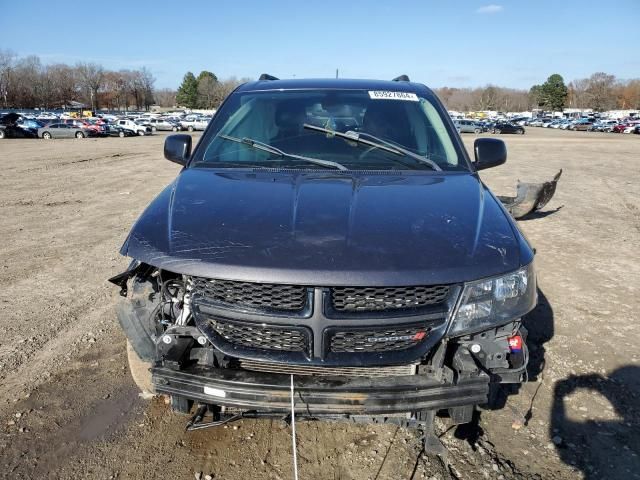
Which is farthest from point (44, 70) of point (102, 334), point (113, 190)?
point (102, 334)

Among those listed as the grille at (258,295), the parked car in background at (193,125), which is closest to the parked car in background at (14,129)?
the parked car in background at (193,125)

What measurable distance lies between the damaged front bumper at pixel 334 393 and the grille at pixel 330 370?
30 mm

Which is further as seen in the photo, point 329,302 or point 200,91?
point 200,91

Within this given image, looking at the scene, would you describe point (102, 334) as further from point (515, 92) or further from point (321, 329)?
point (515, 92)

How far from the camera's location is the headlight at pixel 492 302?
2.33 metres

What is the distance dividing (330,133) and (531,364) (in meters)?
2.29

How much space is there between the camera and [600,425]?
317cm

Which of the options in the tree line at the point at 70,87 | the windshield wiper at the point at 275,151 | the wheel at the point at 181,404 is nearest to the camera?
the wheel at the point at 181,404

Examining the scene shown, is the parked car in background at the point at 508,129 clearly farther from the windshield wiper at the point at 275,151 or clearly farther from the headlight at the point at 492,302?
the headlight at the point at 492,302

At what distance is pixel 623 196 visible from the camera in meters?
12.1

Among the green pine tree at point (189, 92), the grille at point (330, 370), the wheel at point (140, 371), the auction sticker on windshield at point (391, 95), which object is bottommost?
the wheel at point (140, 371)

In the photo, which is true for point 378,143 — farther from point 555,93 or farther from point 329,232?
point 555,93

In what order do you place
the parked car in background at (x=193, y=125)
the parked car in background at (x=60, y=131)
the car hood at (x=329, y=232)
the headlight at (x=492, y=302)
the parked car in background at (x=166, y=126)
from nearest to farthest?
1. the car hood at (x=329, y=232)
2. the headlight at (x=492, y=302)
3. the parked car in background at (x=60, y=131)
4. the parked car in background at (x=193, y=125)
5. the parked car in background at (x=166, y=126)

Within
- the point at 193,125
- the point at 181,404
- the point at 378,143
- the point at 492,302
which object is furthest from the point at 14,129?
the point at 492,302
